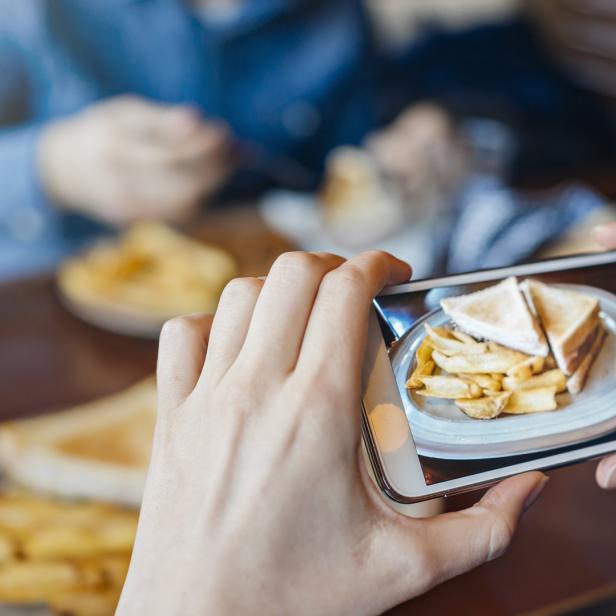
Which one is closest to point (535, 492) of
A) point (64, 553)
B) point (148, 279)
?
point (64, 553)

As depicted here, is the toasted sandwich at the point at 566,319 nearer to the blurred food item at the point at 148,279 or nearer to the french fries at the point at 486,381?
the french fries at the point at 486,381

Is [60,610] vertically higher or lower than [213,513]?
lower

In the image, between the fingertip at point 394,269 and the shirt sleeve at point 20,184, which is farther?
the shirt sleeve at point 20,184

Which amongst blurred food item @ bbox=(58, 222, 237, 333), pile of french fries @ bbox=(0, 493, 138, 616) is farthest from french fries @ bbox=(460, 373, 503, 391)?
blurred food item @ bbox=(58, 222, 237, 333)

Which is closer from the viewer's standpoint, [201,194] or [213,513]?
[213,513]

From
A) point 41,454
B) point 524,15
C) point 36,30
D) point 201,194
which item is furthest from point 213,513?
point 524,15

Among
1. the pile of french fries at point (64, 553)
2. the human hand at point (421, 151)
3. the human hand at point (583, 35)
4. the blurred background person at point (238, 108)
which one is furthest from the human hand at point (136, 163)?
the human hand at point (583, 35)

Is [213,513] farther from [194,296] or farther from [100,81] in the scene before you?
[100,81]

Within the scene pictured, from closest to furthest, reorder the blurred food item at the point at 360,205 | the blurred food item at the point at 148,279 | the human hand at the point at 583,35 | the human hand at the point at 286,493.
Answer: the human hand at the point at 286,493
the blurred food item at the point at 148,279
the blurred food item at the point at 360,205
the human hand at the point at 583,35

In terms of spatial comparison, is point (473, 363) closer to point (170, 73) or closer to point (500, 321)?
point (500, 321)
